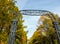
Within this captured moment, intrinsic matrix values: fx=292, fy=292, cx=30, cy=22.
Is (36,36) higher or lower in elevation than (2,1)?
lower

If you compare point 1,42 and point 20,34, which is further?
point 20,34

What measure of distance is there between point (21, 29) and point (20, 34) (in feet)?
2.46

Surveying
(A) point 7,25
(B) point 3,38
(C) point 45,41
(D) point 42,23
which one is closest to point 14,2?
(A) point 7,25

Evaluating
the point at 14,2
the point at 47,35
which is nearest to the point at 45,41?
the point at 47,35

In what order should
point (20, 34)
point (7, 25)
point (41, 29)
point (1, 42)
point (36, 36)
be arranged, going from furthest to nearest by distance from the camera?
1. point (36, 36)
2. point (41, 29)
3. point (20, 34)
4. point (7, 25)
5. point (1, 42)

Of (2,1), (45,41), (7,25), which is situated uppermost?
(2,1)

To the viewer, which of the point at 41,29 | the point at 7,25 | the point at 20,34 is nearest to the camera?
the point at 7,25

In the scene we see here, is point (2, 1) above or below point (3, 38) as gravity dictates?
above

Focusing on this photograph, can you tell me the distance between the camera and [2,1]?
105 ft

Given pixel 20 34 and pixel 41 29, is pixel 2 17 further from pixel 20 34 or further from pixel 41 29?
pixel 41 29

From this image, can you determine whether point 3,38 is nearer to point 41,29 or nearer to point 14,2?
point 14,2

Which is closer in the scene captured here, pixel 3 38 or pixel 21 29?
pixel 3 38

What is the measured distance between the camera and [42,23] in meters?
56.5

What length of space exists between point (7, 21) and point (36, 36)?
1211 inches
